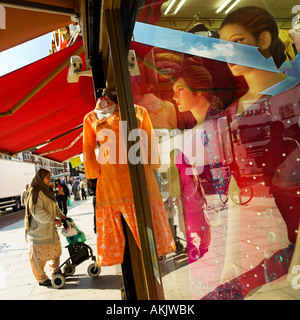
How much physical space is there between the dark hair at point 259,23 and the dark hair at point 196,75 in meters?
0.25

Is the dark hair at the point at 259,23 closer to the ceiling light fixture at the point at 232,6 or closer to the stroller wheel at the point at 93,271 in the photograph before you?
the ceiling light fixture at the point at 232,6

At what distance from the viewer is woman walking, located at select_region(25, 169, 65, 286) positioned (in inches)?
155

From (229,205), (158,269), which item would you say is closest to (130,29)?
(229,205)

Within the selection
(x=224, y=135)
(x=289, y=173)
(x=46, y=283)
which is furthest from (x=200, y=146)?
(x=46, y=283)

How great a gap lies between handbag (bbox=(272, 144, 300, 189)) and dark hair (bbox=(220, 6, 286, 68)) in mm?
249

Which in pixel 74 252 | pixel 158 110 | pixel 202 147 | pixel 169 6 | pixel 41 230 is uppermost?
pixel 169 6

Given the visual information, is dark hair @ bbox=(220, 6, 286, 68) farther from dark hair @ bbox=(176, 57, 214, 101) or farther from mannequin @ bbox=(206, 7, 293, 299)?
dark hair @ bbox=(176, 57, 214, 101)

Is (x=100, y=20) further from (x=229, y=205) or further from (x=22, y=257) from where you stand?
(x=22, y=257)

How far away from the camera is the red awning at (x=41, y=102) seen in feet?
10.7

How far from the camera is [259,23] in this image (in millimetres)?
766

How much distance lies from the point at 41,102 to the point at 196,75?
361 centimetres

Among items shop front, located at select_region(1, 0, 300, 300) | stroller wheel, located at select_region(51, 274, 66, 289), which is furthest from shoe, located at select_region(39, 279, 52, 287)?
shop front, located at select_region(1, 0, 300, 300)

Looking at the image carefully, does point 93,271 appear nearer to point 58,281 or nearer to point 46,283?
point 58,281

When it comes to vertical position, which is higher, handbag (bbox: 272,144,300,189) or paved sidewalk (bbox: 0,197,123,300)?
handbag (bbox: 272,144,300,189)
